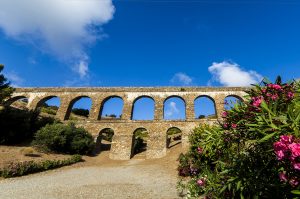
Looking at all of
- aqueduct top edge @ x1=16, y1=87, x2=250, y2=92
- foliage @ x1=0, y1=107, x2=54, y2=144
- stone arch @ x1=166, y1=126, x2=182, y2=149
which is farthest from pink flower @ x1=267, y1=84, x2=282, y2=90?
aqueduct top edge @ x1=16, y1=87, x2=250, y2=92

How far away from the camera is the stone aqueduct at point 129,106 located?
24375 millimetres

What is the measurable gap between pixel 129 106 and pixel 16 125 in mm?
12450

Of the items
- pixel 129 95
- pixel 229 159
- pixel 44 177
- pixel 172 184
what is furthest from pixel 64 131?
pixel 229 159

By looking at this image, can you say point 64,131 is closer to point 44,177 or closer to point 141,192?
point 44,177

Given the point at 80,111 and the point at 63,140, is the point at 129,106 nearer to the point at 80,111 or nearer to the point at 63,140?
the point at 63,140

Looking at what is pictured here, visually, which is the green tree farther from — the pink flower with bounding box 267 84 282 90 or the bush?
the pink flower with bounding box 267 84 282 90

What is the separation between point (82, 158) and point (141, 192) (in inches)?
462

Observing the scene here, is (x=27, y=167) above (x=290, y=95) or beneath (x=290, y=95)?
A: beneath

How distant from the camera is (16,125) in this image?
851 inches

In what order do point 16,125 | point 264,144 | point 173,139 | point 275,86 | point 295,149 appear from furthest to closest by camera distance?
point 173,139 < point 16,125 < point 275,86 < point 264,144 < point 295,149

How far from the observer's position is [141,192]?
10.2m

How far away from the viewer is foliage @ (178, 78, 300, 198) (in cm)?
347

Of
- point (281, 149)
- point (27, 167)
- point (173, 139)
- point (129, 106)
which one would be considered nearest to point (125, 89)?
point (129, 106)

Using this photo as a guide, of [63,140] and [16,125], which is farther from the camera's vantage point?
[16,125]
